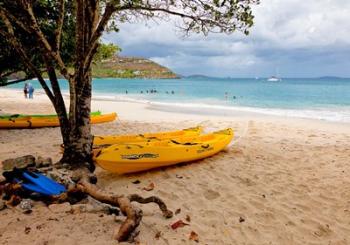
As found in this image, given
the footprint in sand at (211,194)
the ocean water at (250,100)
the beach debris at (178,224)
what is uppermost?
the beach debris at (178,224)

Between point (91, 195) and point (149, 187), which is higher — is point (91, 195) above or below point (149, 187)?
above

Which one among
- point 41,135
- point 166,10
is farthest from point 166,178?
point 41,135

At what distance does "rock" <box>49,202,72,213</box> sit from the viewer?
4184 mm

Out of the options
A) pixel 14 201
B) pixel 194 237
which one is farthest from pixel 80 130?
pixel 194 237

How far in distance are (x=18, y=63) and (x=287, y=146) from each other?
29.3ft

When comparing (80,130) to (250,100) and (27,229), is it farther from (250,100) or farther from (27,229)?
(250,100)

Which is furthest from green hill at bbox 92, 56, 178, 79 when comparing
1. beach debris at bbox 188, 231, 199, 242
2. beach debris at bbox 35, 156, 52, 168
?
beach debris at bbox 188, 231, 199, 242

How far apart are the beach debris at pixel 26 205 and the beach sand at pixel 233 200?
0.07 m

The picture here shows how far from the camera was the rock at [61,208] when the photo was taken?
4.18 meters

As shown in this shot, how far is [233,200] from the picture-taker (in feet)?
18.3

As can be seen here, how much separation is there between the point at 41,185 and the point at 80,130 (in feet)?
5.87

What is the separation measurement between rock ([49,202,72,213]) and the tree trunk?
1.95m

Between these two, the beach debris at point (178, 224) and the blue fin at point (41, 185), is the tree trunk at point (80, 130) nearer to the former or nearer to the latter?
the blue fin at point (41, 185)

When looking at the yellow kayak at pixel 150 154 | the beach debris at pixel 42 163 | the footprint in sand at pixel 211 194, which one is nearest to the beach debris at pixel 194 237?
the footprint in sand at pixel 211 194
